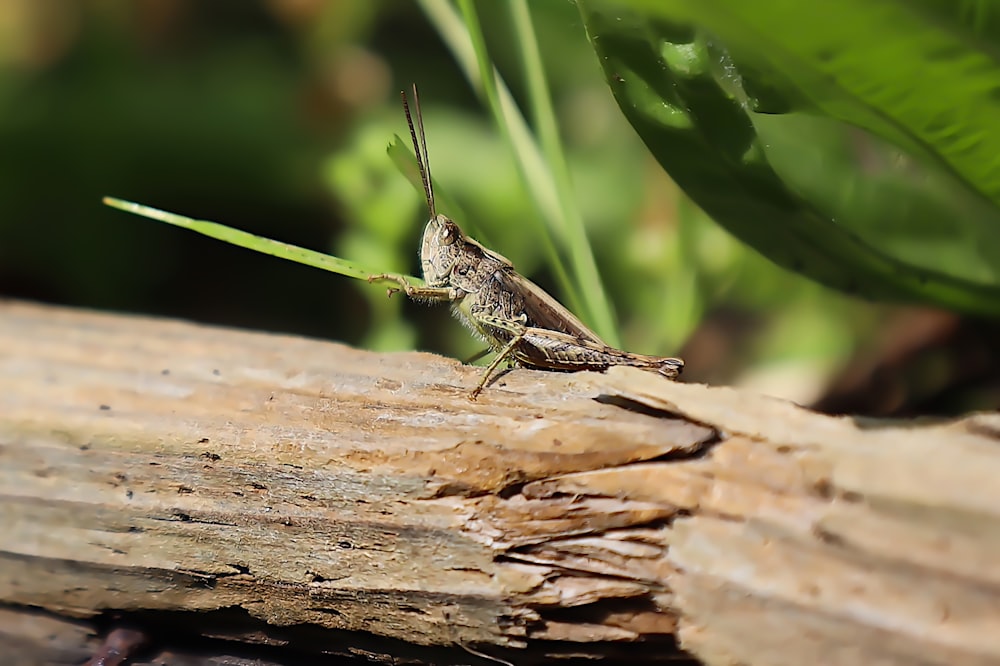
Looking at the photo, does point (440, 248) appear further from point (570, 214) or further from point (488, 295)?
point (570, 214)

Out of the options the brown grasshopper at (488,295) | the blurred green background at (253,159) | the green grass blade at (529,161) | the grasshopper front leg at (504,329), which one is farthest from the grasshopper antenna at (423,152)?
the blurred green background at (253,159)

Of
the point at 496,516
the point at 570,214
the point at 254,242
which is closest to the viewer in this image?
the point at 496,516

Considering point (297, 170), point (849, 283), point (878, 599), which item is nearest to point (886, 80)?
point (849, 283)

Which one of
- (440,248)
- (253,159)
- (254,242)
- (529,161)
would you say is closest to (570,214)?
(529,161)

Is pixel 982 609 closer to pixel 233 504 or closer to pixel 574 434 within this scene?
pixel 574 434

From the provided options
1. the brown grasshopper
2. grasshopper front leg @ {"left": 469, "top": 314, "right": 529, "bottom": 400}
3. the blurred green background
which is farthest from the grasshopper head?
the blurred green background

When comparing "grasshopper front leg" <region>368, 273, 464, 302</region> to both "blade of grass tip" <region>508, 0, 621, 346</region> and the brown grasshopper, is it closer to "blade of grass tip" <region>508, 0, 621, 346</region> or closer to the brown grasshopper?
the brown grasshopper
